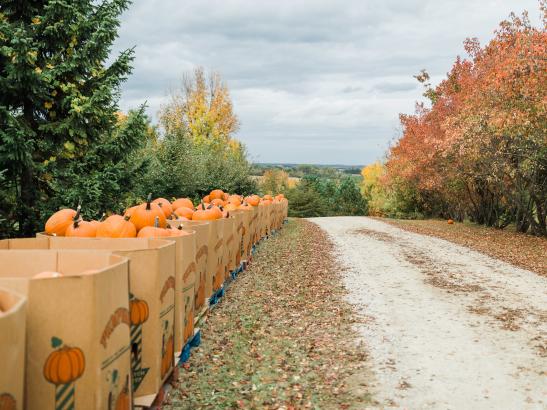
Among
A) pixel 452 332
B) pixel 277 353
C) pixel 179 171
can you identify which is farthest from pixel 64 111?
pixel 179 171

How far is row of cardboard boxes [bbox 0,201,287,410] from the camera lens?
282 cm

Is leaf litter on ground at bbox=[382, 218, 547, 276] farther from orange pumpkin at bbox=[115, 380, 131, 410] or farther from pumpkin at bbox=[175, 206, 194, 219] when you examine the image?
orange pumpkin at bbox=[115, 380, 131, 410]

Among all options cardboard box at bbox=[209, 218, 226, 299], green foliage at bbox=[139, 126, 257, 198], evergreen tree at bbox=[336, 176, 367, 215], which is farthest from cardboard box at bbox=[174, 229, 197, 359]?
evergreen tree at bbox=[336, 176, 367, 215]

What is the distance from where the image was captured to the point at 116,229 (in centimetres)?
621

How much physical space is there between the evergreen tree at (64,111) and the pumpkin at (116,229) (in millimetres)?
3997

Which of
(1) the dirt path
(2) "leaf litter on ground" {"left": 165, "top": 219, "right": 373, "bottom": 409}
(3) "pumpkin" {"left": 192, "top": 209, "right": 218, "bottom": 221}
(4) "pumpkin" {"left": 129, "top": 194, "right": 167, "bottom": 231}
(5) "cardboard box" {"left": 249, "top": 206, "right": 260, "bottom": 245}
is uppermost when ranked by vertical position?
(4) "pumpkin" {"left": 129, "top": 194, "right": 167, "bottom": 231}

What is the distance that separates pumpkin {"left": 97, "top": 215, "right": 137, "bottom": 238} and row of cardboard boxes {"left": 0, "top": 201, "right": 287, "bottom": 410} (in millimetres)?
807

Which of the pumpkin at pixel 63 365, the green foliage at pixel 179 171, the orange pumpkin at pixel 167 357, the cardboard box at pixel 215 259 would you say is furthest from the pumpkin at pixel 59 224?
the green foliage at pixel 179 171

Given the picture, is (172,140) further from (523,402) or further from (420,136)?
(523,402)

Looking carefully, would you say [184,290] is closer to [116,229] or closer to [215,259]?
[116,229]

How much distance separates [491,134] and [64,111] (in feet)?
49.8

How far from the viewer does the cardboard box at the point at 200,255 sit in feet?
24.2

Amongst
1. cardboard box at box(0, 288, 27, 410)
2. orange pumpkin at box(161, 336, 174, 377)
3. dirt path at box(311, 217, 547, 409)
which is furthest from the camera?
dirt path at box(311, 217, 547, 409)

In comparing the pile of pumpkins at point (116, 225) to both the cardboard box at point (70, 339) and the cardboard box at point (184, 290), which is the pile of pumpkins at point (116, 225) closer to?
the cardboard box at point (184, 290)
